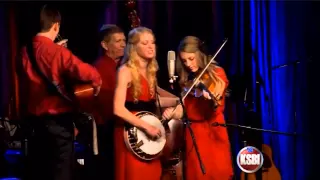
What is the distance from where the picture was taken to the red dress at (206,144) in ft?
15.5

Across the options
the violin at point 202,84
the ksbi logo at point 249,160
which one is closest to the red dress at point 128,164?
the violin at point 202,84

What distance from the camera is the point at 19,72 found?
435 centimetres

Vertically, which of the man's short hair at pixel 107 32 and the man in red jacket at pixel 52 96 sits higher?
the man's short hair at pixel 107 32

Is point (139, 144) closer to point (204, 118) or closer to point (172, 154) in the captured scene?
point (172, 154)

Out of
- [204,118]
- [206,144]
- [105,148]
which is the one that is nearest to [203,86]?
[204,118]

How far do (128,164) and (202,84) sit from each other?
93 centimetres

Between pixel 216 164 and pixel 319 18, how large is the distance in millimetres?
2238

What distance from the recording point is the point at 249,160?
200 inches

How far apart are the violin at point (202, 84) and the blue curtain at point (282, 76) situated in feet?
4.71

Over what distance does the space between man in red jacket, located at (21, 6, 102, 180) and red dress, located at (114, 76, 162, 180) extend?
35 centimetres

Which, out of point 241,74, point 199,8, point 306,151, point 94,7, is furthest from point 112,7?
point 306,151

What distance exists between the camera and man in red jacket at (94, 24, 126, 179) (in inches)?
183

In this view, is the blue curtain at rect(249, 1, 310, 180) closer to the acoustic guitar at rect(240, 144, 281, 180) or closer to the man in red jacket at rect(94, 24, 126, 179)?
the acoustic guitar at rect(240, 144, 281, 180)

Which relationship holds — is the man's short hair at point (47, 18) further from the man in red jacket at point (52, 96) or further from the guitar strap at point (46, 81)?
the guitar strap at point (46, 81)
